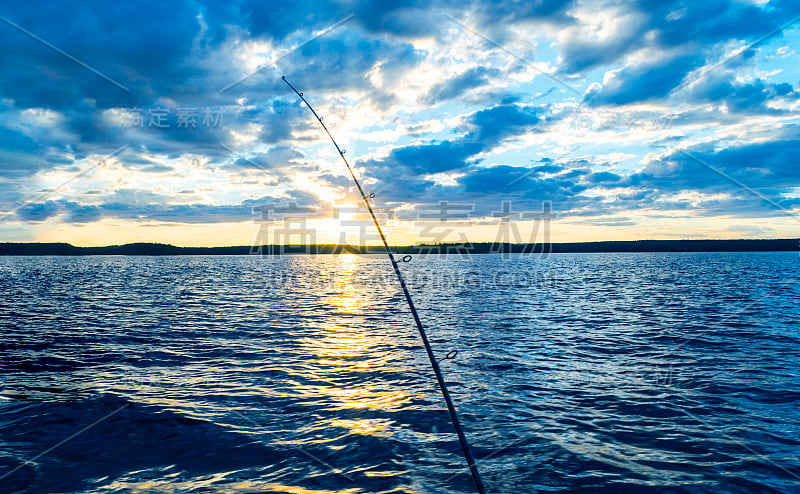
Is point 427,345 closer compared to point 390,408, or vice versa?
point 427,345

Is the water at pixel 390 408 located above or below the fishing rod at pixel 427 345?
below

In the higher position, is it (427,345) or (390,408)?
(427,345)

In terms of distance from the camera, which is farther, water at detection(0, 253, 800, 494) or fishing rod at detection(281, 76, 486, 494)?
water at detection(0, 253, 800, 494)

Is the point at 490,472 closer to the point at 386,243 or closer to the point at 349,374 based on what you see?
the point at 386,243

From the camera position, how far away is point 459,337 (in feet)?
48.9

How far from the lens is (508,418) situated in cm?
749

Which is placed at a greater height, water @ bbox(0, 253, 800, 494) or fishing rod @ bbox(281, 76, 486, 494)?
fishing rod @ bbox(281, 76, 486, 494)

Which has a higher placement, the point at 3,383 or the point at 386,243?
the point at 386,243

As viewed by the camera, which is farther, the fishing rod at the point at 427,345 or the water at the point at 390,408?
the water at the point at 390,408

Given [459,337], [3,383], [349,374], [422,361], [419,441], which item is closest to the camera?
[419,441]

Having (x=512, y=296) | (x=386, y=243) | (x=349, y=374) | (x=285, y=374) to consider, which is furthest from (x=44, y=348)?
(x=512, y=296)

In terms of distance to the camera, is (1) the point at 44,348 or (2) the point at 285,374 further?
(1) the point at 44,348

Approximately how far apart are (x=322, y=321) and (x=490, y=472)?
43.8ft

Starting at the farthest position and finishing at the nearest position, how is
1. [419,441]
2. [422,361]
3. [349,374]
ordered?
[422,361], [349,374], [419,441]
